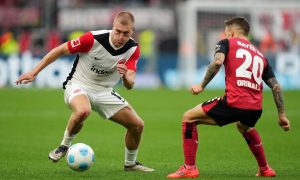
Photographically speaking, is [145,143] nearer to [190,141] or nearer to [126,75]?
[126,75]

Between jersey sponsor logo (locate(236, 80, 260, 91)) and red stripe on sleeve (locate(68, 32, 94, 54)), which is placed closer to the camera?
jersey sponsor logo (locate(236, 80, 260, 91))

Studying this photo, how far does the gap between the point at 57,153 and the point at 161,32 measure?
23.8 meters

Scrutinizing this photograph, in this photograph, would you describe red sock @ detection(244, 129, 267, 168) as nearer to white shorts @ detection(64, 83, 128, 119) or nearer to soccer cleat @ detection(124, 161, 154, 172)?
soccer cleat @ detection(124, 161, 154, 172)

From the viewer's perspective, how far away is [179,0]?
111ft

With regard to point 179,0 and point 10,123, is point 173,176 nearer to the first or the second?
point 10,123

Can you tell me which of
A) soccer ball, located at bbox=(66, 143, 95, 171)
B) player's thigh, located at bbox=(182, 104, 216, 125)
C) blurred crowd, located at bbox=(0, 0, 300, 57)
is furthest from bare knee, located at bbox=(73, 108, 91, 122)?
blurred crowd, located at bbox=(0, 0, 300, 57)

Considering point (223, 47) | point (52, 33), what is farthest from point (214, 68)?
point (52, 33)

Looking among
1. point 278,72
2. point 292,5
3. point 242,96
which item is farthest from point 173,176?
point 292,5

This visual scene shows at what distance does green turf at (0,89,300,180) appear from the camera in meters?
9.96

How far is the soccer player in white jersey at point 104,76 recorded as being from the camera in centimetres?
970

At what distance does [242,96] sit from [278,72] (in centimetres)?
2008

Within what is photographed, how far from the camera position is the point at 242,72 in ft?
30.1

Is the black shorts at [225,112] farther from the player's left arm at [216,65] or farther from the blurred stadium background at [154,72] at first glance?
the blurred stadium background at [154,72]

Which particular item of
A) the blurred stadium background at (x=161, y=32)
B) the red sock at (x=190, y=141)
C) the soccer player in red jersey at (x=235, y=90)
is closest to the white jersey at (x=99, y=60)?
the red sock at (x=190, y=141)
